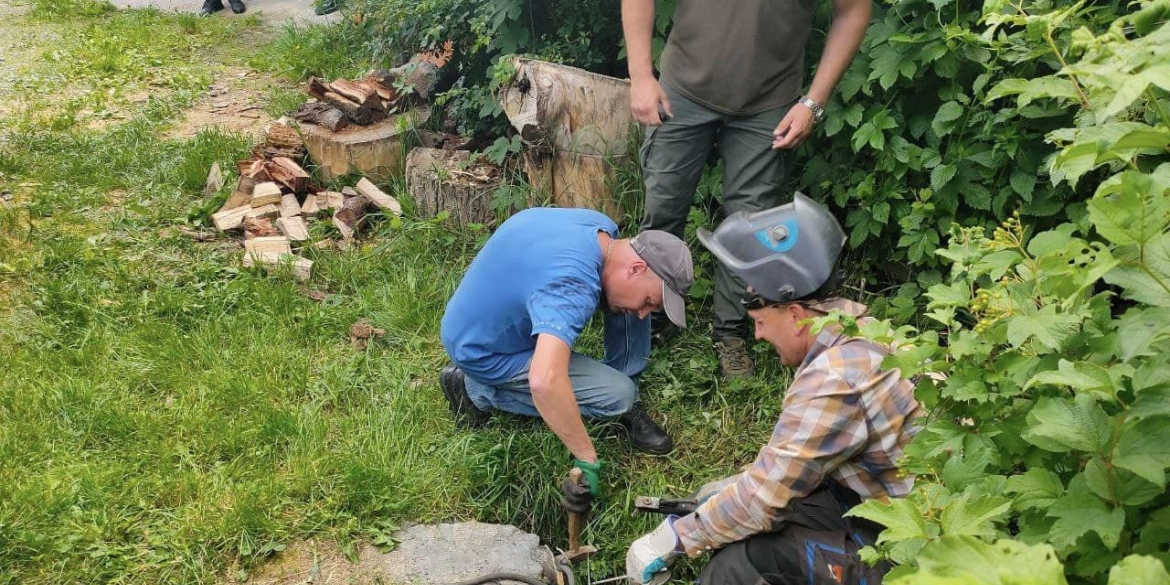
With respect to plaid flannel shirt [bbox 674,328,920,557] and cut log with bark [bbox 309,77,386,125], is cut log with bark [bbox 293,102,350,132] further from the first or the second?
plaid flannel shirt [bbox 674,328,920,557]

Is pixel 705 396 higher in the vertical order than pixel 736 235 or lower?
lower

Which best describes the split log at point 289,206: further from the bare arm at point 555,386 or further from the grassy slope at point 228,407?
the bare arm at point 555,386

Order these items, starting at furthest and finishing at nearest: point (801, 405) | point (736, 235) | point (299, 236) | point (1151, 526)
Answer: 1. point (299, 236)
2. point (736, 235)
3. point (801, 405)
4. point (1151, 526)

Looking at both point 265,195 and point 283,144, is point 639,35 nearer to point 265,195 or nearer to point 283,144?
point 265,195

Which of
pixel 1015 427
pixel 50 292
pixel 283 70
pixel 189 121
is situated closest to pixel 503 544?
pixel 1015 427

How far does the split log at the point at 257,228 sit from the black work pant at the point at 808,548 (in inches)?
132

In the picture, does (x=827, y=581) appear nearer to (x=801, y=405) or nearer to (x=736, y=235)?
(x=801, y=405)

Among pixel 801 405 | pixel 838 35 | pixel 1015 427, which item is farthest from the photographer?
pixel 838 35

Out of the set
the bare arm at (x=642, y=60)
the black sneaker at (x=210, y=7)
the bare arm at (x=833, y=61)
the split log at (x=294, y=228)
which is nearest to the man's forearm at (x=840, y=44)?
the bare arm at (x=833, y=61)

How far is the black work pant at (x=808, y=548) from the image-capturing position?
2.28 meters

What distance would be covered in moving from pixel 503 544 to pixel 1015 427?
2022 millimetres

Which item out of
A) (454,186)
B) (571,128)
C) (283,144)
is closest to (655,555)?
(571,128)

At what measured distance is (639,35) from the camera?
3.51m

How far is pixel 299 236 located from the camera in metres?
4.66
